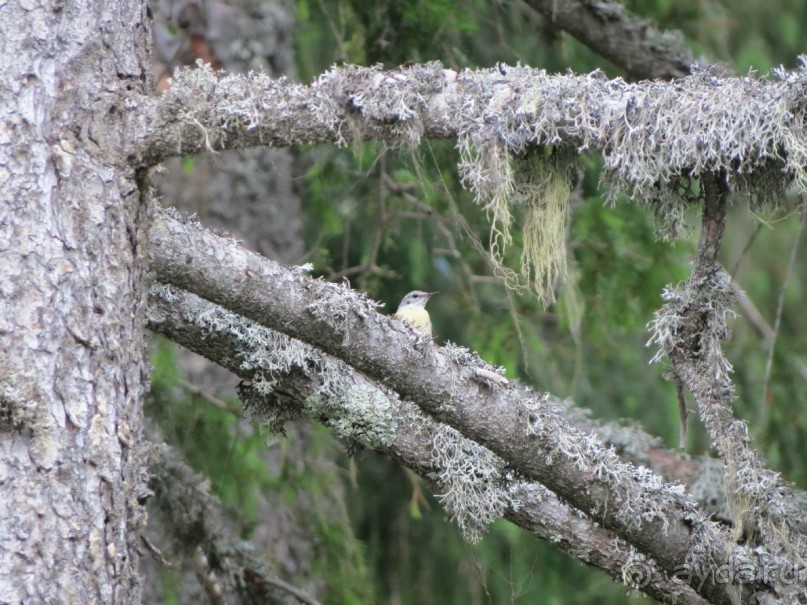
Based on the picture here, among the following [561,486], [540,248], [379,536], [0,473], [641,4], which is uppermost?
[641,4]

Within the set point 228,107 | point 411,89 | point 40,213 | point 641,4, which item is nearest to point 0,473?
point 40,213

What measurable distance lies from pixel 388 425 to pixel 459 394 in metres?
0.33

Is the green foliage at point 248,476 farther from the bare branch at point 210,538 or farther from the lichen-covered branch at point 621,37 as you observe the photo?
the lichen-covered branch at point 621,37

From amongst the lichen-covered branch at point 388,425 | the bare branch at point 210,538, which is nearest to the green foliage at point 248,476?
the bare branch at point 210,538

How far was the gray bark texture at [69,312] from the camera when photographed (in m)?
1.99

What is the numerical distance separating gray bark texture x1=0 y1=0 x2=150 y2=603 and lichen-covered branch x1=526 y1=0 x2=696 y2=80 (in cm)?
241

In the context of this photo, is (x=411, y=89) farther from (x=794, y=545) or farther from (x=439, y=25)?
(x=439, y=25)

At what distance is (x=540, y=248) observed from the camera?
8.34 feet

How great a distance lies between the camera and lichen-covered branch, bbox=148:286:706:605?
2.62 metres

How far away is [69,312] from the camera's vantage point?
82.2 inches

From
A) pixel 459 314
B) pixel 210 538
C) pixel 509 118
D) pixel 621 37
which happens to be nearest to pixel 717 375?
pixel 509 118

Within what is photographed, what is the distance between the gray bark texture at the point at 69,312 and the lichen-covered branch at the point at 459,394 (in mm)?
170

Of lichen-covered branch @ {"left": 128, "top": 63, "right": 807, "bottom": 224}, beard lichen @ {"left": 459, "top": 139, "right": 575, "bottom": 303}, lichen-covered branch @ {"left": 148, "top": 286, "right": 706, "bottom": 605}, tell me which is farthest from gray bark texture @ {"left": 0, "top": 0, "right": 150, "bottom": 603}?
beard lichen @ {"left": 459, "top": 139, "right": 575, "bottom": 303}

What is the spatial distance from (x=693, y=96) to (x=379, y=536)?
13.9ft
